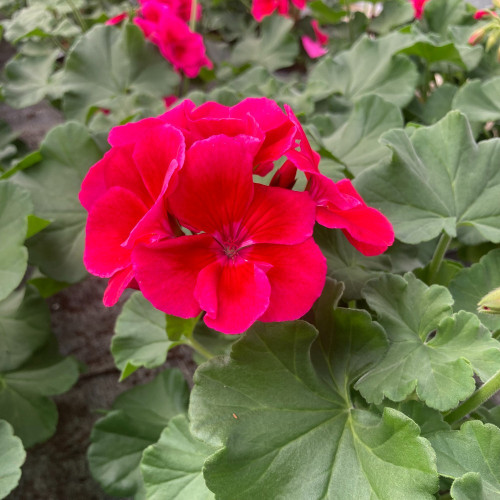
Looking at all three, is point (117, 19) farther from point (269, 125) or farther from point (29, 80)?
point (269, 125)

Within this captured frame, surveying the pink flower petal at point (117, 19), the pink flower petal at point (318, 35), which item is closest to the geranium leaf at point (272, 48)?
the pink flower petal at point (318, 35)

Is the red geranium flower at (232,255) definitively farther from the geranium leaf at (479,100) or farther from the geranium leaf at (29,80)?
the geranium leaf at (29,80)

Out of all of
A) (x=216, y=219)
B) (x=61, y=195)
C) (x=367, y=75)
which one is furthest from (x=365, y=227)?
(x=367, y=75)

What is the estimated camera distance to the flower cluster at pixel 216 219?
50 centimetres

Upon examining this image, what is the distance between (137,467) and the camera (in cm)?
90

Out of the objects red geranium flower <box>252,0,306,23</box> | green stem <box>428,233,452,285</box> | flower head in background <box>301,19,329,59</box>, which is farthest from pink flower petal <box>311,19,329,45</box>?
green stem <box>428,233,452,285</box>

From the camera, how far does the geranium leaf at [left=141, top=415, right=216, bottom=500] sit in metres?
0.67

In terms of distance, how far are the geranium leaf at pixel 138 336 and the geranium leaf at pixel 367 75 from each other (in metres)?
0.57

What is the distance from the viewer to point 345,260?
734 mm

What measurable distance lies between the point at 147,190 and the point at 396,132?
14.7 inches

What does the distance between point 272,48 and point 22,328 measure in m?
1.02

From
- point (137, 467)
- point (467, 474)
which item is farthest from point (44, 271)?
point (467, 474)

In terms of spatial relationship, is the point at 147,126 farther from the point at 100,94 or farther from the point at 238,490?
the point at 100,94

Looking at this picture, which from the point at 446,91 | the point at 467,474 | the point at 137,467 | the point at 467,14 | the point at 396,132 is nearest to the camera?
the point at 467,474
